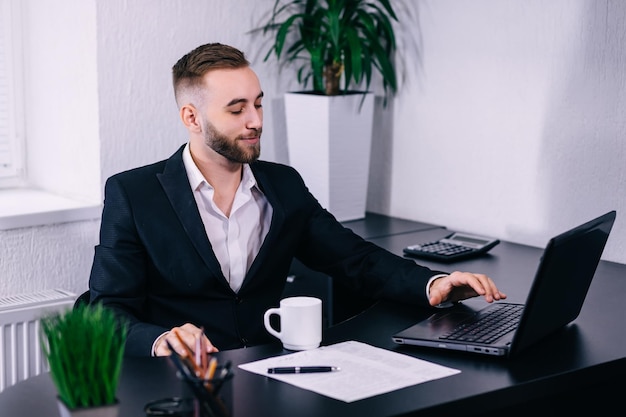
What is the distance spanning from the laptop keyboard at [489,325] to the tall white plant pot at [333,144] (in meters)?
1.08

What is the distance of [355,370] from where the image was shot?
1596mm

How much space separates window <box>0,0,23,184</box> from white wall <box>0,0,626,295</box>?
0.20 metres

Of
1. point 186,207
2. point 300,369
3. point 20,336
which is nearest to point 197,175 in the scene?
point 186,207

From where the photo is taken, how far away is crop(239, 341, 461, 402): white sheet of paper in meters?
1.50

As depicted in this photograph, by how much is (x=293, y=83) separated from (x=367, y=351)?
167 centimetres

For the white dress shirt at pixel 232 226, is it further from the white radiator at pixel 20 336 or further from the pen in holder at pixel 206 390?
the pen in holder at pixel 206 390

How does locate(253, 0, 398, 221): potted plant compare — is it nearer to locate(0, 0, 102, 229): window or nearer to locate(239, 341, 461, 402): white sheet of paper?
locate(0, 0, 102, 229): window

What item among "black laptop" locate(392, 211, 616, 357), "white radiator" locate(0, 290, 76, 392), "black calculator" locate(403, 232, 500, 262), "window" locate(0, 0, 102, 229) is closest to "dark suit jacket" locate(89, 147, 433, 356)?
"black laptop" locate(392, 211, 616, 357)

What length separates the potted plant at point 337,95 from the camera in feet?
9.70

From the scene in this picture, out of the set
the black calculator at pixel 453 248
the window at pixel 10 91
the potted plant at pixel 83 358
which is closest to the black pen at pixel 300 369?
the potted plant at pixel 83 358

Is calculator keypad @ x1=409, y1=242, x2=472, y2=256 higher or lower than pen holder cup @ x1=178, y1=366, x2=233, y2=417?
lower

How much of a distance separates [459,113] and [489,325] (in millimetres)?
1197

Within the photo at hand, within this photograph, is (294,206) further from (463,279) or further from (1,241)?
(1,241)

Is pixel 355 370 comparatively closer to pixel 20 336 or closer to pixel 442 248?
pixel 442 248
